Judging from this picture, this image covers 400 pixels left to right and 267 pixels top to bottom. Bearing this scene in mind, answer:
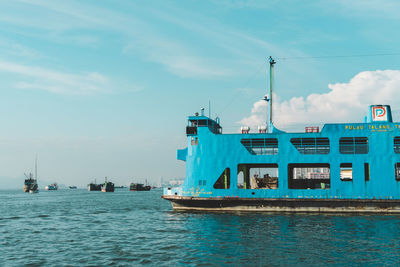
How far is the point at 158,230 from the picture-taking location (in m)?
21.9

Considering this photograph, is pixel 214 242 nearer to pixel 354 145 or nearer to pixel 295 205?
pixel 295 205

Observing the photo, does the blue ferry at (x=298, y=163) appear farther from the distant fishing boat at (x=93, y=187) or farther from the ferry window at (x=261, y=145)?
the distant fishing boat at (x=93, y=187)

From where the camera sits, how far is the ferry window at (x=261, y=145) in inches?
1114

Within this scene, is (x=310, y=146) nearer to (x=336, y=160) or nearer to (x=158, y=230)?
(x=336, y=160)

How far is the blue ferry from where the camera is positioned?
85.9ft

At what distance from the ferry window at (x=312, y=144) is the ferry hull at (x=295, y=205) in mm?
4303

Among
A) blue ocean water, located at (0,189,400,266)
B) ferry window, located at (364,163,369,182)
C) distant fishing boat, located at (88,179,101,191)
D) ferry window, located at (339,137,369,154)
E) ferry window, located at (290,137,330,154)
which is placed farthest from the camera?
distant fishing boat, located at (88,179,101,191)

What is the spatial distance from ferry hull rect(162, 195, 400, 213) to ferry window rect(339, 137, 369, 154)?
395 centimetres

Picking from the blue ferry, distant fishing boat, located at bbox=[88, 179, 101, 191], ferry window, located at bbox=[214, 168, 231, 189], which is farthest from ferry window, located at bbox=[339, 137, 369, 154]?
distant fishing boat, located at bbox=[88, 179, 101, 191]

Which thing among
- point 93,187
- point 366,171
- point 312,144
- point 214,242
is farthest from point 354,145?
point 93,187

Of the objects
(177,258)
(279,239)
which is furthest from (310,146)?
(177,258)

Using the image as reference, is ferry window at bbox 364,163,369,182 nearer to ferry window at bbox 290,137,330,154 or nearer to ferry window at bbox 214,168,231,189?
ferry window at bbox 290,137,330,154

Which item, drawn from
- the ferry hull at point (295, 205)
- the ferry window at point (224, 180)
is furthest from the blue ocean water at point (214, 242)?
the ferry window at point (224, 180)

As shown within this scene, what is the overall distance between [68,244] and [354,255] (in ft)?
45.6
